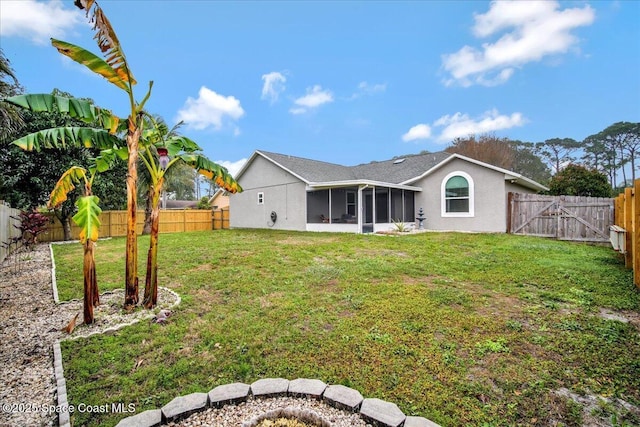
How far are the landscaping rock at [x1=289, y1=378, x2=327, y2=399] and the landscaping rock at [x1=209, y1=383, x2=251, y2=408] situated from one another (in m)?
0.40

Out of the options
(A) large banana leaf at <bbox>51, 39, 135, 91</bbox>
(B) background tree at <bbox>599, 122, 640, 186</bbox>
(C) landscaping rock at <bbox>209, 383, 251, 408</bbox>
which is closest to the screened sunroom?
(A) large banana leaf at <bbox>51, 39, 135, 91</bbox>

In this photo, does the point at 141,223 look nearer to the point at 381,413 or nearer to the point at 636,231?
the point at 381,413

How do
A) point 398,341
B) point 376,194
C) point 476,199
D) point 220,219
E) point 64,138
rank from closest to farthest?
point 398,341, point 64,138, point 476,199, point 376,194, point 220,219

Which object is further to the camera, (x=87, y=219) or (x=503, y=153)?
(x=503, y=153)

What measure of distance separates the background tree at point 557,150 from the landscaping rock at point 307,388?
45.5 metres

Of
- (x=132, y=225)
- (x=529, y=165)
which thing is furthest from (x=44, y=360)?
(x=529, y=165)

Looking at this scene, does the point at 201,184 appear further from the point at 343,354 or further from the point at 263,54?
the point at 343,354

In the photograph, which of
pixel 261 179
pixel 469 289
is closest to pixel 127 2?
pixel 261 179

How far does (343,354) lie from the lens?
3.29 meters

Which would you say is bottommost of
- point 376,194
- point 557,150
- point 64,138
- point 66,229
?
point 66,229

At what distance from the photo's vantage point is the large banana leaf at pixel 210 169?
5527mm

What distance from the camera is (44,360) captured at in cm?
338

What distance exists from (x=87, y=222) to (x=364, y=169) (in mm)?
19430

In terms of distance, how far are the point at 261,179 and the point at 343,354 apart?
16406mm
